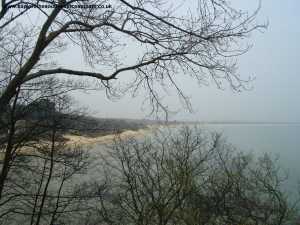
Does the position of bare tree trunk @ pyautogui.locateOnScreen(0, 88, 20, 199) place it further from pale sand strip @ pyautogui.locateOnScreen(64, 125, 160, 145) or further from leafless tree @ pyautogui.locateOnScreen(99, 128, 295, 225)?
leafless tree @ pyautogui.locateOnScreen(99, 128, 295, 225)

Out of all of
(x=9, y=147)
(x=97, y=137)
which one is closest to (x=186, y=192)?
(x=97, y=137)

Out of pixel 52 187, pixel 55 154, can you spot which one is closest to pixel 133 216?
pixel 55 154

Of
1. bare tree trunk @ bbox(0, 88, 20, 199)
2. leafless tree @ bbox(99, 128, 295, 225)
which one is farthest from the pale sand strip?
bare tree trunk @ bbox(0, 88, 20, 199)

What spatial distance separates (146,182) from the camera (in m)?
12.4

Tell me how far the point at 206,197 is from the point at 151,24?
26.6 feet

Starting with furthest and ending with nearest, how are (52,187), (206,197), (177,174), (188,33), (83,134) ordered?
(52,187) < (206,197) < (177,174) < (83,134) < (188,33)

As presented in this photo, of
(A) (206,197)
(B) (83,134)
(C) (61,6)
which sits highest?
(C) (61,6)

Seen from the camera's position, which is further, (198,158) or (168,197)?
(198,158)

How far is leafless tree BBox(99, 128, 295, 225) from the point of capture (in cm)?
1078

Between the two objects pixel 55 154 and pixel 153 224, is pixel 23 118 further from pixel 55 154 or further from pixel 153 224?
pixel 153 224

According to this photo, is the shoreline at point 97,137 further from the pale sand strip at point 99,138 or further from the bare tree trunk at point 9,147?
the bare tree trunk at point 9,147

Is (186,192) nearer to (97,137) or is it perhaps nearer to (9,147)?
(97,137)

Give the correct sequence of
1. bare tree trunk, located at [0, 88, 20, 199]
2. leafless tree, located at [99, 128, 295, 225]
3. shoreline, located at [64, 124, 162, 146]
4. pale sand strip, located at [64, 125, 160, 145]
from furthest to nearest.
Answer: pale sand strip, located at [64, 125, 160, 145]
shoreline, located at [64, 124, 162, 146]
leafless tree, located at [99, 128, 295, 225]
bare tree trunk, located at [0, 88, 20, 199]

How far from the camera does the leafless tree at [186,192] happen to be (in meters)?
10.8
